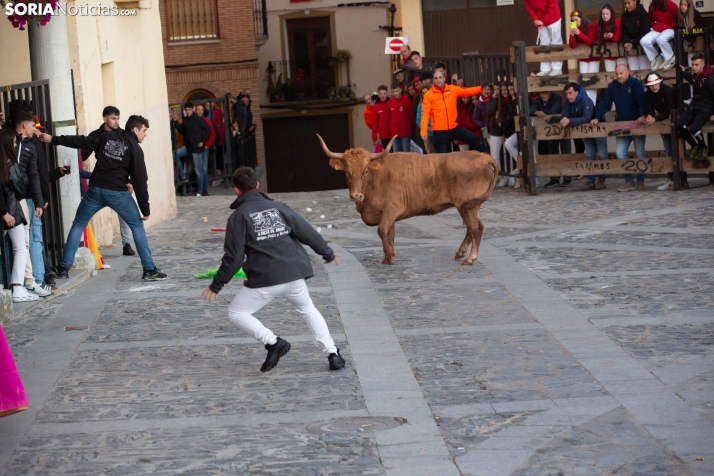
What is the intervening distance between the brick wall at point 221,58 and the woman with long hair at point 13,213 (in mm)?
24928

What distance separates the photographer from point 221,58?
3550cm

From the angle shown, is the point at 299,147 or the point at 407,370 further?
the point at 299,147

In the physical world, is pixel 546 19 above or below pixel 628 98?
above

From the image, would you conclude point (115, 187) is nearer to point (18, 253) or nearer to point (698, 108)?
point (18, 253)

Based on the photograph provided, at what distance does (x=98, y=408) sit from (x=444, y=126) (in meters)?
12.5

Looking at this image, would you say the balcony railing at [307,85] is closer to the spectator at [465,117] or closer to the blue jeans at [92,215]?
the spectator at [465,117]

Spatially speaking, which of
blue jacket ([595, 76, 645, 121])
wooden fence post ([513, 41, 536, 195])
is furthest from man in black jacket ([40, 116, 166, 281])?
blue jacket ([595, 76, 645, 121])

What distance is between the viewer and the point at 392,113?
21.2 metres

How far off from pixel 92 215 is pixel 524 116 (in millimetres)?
9062

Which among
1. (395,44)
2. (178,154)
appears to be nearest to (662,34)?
(395,44)

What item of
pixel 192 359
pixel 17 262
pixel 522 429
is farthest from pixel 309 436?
pixel 17 262

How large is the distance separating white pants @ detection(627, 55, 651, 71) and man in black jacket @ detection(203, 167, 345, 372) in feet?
40.3

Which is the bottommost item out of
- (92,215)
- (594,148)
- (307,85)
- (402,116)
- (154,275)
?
(154,275)

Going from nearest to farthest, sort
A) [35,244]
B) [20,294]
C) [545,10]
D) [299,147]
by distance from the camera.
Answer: [20,294]
[35,244]
[545,10]
[299,147]
